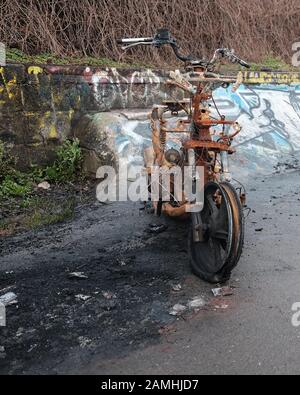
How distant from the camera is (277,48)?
12.5 metres

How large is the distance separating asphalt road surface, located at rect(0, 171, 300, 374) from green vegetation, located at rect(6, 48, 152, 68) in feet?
10.5

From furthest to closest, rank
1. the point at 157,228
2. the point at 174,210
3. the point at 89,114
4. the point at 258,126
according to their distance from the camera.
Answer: the point at 258,126 < the point at 89,114 < the point at 157,228 < the point at 174,210

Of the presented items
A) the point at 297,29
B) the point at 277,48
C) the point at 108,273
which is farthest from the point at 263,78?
the point at 108,273

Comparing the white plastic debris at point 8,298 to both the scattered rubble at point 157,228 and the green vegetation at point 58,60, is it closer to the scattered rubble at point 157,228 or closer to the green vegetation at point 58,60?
the scattered rubble at point 157,228

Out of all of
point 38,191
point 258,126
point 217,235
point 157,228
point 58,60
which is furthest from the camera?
point 258,126

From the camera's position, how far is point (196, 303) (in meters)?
3.43

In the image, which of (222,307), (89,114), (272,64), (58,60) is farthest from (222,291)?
(272,64)

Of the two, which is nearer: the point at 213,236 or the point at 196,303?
the point at 196,303

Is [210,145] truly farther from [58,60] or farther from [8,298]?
[58,60]

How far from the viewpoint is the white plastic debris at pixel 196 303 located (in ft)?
11.1

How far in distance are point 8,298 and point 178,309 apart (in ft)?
4.54

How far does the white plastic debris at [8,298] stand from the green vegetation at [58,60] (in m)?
4.26
